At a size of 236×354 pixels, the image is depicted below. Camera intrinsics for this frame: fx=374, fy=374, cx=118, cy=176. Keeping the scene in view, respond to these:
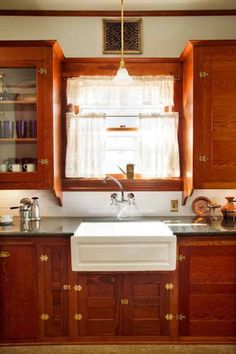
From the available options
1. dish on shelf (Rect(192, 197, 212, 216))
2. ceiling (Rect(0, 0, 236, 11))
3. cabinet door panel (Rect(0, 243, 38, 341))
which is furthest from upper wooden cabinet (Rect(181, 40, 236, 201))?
cabinet door panel (Rect(0, 243, 38, 341))

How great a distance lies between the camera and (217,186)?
2908 millimetres

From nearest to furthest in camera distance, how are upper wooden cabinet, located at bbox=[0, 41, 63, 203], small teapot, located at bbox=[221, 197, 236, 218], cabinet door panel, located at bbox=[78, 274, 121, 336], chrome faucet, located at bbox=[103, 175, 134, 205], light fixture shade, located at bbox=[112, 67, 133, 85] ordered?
light fixture shade, located at bbox=[112, 67, 133, 85], cabinet door panel, located at bbox=[78, 274, 121, 336], upper wooden cabinet, located at bbox=[0, 41, 63, 203], small teapot, located at bbox=[221, 197, 236, 218], chrome faucet, located at bbox=[103, 175, 134, 205]

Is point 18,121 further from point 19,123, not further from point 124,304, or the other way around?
point 124,304

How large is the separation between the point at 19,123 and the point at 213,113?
1.51 m

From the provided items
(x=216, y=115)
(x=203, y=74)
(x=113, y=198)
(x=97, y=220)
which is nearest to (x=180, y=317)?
(x=97, y=220)

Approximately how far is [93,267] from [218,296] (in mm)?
924

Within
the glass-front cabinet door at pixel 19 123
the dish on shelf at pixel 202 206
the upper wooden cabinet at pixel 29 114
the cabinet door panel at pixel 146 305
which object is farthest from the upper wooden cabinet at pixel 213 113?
the glass-front cabinet door at pixel 19 123

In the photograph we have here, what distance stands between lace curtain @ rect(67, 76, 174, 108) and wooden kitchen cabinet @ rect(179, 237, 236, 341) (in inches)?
51.2

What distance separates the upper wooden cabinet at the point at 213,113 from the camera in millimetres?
2846

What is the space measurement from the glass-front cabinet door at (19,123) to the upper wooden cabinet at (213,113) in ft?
3.95

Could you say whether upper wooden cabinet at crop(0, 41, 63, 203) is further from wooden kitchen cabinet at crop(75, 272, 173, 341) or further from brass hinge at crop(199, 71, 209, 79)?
brass hinge at crop(199, 71, 209, 79)

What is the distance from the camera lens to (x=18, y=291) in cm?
267

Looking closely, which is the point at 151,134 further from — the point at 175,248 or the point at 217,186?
the point at 175,248

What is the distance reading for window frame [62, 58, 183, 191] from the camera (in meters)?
3.25
